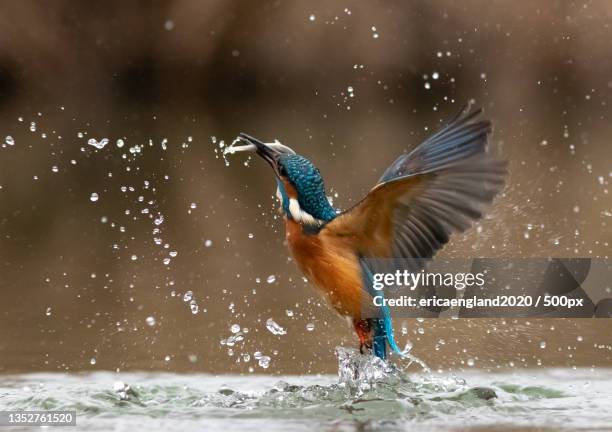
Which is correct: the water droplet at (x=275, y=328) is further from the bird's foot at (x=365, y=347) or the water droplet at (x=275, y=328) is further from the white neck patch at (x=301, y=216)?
the white neck patch at (x=301, y=216)

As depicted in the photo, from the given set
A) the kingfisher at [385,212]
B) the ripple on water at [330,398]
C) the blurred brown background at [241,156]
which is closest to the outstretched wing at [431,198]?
the kingfisher at [385,212]

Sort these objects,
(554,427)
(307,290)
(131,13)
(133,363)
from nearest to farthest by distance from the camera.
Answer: (554,427)
(133,363)
(307,290)
(131,13)

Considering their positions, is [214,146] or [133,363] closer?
[133,363]

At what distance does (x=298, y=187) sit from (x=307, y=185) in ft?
0.11

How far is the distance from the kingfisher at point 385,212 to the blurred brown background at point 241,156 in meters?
0.17

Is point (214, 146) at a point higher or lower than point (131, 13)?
lower

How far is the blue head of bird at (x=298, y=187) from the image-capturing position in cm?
434

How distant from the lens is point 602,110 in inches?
614

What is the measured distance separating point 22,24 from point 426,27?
5.35m

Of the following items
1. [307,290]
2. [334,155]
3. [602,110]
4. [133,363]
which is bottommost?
[133,363]

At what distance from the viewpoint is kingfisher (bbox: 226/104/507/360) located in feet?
13.5

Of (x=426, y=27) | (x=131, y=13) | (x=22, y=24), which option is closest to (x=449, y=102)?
(x=426, y=27)

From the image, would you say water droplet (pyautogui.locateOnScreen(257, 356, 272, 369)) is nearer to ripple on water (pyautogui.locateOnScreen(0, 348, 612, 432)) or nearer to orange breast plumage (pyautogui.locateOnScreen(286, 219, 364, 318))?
ripple on water (pyautogui.locateOnScreen(0, 348, 612, 432))

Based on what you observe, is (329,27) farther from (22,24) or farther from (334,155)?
(334,155)
